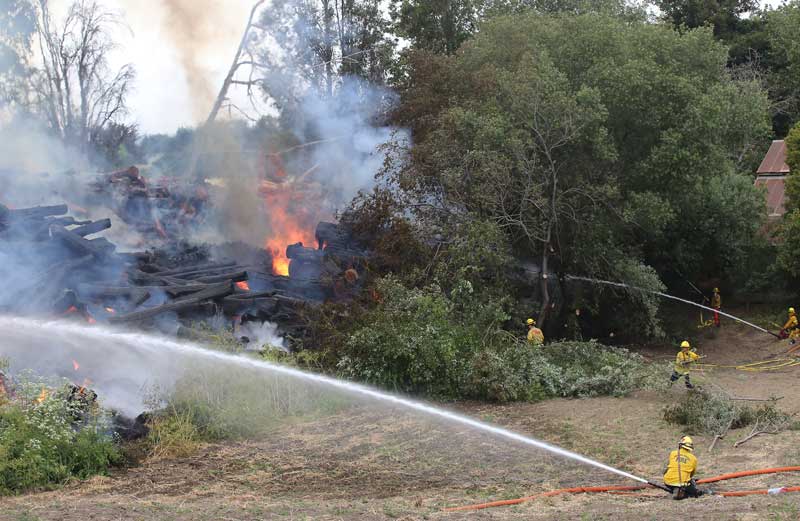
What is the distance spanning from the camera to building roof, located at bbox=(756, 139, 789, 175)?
32750 mm

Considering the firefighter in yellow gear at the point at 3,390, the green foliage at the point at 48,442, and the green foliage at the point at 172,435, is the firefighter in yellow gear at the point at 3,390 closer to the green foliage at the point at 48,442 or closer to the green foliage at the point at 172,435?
the green foliage at the point at 48,442

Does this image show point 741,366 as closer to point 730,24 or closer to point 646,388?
point 646,388

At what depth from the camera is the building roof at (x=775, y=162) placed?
32750mm

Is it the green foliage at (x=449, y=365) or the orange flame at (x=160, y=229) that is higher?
the orange flame at (x=160, y=229)

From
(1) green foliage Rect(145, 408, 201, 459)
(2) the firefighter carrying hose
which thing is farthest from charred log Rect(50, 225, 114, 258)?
(2) the firefighter carrying hose

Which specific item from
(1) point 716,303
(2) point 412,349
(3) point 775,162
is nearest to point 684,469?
(2) point 412,349

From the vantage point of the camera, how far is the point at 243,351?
15.9 metres

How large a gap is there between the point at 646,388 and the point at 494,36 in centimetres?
1306

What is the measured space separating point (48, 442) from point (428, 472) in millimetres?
5089

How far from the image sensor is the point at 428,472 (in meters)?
11.9

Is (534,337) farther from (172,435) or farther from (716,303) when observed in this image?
(716,303)

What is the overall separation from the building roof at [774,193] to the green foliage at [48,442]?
2538 cm

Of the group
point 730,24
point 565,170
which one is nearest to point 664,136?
point 565,170

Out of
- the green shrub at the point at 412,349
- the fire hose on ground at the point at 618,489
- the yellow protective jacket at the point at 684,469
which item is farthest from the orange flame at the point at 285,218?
the yellow protective jacket at the point at 684,469
